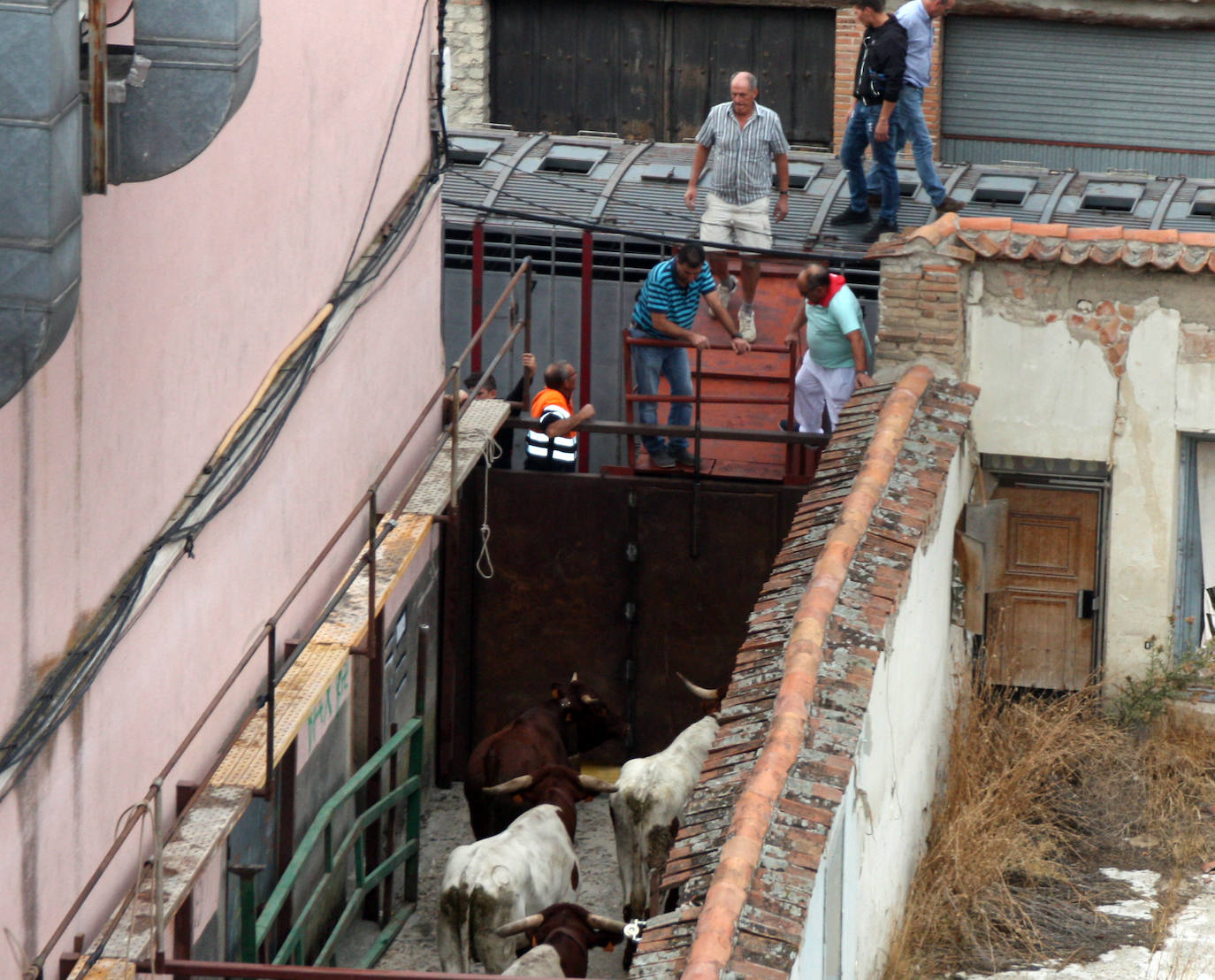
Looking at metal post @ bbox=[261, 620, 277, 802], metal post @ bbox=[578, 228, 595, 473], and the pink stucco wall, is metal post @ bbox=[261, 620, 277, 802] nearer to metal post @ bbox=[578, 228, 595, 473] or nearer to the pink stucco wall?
the pink stucco wall

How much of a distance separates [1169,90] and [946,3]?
604cm

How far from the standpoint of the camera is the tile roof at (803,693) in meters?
8.27

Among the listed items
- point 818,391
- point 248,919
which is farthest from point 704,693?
point 248,919

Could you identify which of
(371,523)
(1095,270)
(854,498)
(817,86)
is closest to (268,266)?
(371,523)

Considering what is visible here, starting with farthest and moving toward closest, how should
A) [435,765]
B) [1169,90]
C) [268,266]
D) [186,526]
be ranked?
[1169,90] → [435,765] → [268,266] → [186,526]

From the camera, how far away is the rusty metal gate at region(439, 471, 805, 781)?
14.9 m

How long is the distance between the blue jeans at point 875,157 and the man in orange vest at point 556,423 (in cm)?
286

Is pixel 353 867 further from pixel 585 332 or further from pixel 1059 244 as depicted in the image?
pixel 1059 244

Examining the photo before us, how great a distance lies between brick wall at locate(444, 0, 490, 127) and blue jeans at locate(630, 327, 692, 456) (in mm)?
7821

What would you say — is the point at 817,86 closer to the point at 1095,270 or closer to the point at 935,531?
the point at 1095,270

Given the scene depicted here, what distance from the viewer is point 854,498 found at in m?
12.1

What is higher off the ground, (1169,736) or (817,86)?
(817,86)

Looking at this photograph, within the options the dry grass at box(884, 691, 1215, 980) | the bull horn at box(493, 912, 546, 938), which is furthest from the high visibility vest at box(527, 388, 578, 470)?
the bull horn at box(493, 912, 546, 938)

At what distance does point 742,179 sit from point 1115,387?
331 cm
